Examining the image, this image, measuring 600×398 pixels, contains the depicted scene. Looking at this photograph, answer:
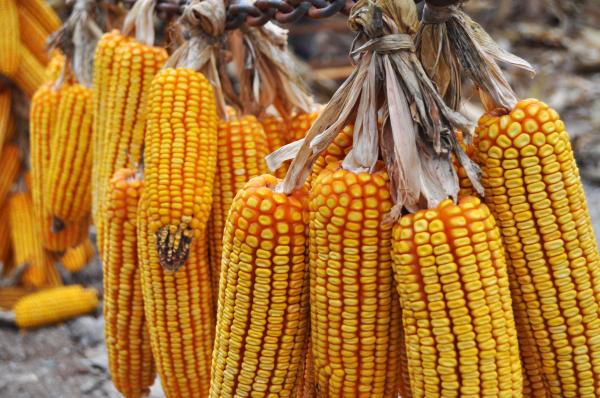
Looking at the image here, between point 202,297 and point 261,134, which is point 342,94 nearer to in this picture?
point 261,134

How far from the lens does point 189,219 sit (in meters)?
1.99

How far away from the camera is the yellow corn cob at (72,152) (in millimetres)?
3049

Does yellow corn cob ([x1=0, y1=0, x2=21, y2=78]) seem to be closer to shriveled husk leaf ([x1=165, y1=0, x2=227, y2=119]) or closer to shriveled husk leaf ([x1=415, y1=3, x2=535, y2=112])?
shriveled husk leaf ([x1=165, y1=0, x2=227, y2=119])

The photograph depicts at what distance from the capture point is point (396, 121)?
4.82 feet

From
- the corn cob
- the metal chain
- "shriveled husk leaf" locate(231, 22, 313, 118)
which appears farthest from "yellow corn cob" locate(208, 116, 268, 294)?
the metal chain

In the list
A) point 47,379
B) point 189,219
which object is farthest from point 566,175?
point 47,379

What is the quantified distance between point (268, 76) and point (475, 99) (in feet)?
19.9

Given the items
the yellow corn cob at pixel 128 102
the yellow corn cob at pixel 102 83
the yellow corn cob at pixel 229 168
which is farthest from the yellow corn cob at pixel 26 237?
the yellow corn cob at pixel 229 168

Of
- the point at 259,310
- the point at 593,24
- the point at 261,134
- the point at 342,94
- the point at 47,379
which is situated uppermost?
the point at 342,94

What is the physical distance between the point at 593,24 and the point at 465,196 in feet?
32.1

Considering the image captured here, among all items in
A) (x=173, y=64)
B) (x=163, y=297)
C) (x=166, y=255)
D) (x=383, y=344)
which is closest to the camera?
(x=383, y=344)

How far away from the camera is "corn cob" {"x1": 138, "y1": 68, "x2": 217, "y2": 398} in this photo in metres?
1.99

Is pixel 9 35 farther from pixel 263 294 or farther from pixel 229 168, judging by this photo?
pixel 263 294

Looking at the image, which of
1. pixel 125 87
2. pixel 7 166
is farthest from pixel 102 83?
pixel 7 166
